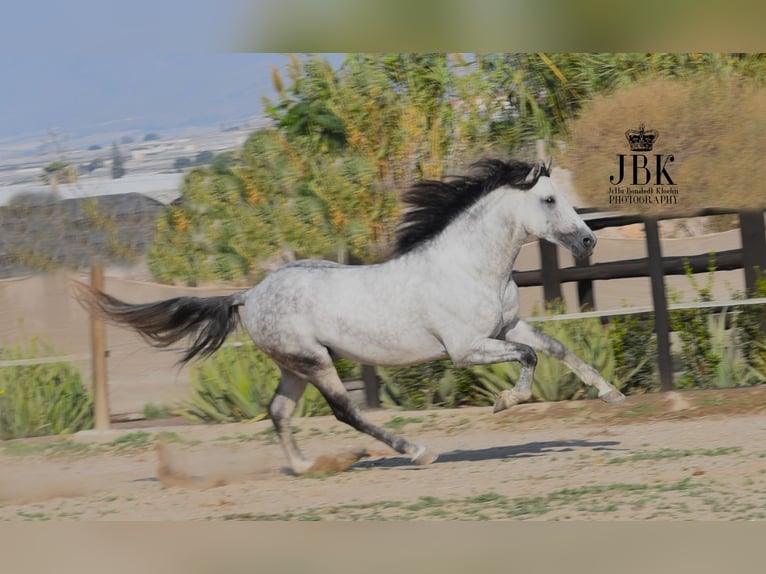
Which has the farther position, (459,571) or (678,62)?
(678,62)

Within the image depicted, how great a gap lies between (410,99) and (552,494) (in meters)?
2.48

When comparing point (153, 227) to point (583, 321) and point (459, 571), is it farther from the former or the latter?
point (459, 571)

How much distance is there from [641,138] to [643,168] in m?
0.17

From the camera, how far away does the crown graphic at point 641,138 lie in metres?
6.50

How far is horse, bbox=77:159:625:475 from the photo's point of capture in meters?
5.43

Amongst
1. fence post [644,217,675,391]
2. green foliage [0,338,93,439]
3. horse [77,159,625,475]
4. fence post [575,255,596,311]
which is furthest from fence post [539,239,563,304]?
green foliage [0,338,93,439]

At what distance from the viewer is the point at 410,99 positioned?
6.63m

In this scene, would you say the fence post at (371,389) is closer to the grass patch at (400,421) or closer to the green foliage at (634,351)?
the grass patch at (400,421)

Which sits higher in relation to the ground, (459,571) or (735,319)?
(735,319)

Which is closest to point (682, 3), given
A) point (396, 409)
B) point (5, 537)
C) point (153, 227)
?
point (396, 409)

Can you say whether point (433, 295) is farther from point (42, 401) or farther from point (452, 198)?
point (42, 401)

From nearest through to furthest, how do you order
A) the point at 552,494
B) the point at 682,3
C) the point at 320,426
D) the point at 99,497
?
1. the point at 552,494
2. the point at 99,497
3. the point at 320,426
4. the point at 682,3

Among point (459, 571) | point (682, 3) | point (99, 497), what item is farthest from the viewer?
point (682, 3)

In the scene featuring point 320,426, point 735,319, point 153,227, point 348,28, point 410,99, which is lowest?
point 320,426
